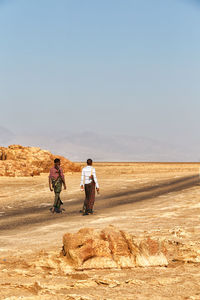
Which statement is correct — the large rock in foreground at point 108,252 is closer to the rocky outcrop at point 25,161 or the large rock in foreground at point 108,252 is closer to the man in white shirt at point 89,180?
the man in white shirt at point 89,180

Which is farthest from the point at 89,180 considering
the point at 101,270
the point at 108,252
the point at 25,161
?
the point at 25,161

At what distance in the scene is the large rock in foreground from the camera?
23.4 feet

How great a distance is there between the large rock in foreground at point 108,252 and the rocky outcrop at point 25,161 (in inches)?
1093

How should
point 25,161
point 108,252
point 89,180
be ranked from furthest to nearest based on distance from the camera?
point 25,161 → point 89,180 → point 108,252

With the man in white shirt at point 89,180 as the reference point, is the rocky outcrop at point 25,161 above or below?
above

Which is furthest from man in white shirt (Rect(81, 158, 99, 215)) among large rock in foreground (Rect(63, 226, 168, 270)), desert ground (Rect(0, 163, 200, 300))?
large rock in foreground (Rect(63, 226, 168, 270))

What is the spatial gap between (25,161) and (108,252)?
31684 mm

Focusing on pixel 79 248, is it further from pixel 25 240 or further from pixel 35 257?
pixel 25 240

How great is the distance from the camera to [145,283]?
A: 236 inches

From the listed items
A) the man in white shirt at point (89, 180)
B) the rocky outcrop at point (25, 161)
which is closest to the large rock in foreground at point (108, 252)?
the man in white shirt at point (89, 180)

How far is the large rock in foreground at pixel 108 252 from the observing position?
7117 mm

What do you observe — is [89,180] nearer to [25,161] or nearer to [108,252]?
[108,252]

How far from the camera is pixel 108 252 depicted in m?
7.27

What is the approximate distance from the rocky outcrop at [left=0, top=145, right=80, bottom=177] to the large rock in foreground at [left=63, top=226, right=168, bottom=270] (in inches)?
1093
